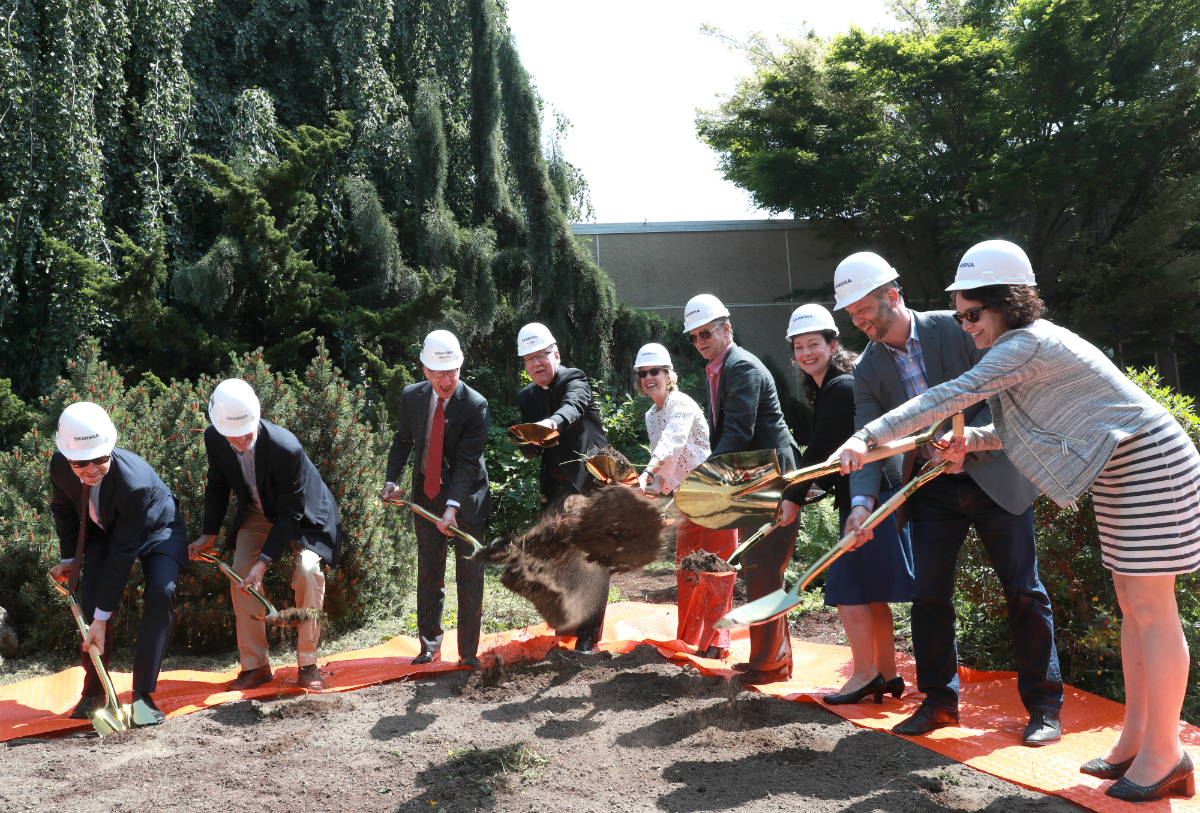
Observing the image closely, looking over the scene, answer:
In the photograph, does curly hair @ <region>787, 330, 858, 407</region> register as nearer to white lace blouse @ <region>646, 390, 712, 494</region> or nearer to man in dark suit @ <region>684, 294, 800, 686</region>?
man in dark suit @ <region>684, 294, 800, 686</region>

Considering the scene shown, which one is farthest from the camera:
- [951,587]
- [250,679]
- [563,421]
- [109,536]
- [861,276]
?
[563,421]

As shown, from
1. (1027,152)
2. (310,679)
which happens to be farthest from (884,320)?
(1027,152)

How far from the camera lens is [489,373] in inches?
428

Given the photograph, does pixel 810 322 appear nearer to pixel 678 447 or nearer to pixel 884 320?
pixel 884 320

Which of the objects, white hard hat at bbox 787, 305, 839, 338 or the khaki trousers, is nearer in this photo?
white hard hat at bbox 787, 305, 839, 338

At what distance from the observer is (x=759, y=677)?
4.02m

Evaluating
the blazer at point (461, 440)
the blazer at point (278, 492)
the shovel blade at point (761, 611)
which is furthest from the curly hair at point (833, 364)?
the blazer at point (278, 492)

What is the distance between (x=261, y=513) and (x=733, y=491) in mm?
2676

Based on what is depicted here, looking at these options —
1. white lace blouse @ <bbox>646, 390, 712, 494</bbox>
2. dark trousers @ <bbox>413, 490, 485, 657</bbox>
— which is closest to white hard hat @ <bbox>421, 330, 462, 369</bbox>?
dark trousers @ <bbox>413, 490, 485, 657</bbox>

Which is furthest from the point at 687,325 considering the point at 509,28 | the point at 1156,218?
the point at 1156,218

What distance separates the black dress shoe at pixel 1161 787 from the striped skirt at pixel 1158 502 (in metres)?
0.59

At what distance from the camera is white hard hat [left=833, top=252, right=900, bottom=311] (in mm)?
3127

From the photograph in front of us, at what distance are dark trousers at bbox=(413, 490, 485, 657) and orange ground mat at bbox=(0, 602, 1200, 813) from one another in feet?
0.51

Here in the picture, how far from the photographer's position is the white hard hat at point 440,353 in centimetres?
454
